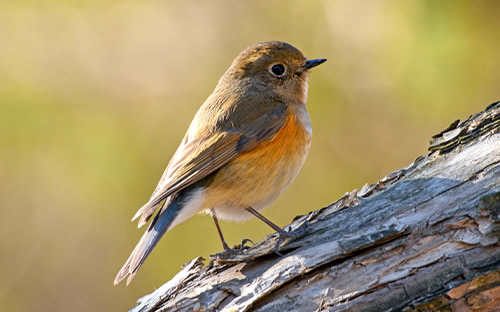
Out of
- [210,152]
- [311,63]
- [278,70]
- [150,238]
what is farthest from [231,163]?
[311,63]

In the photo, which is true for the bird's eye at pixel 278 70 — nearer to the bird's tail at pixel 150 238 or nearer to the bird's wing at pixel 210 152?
the bird's wing at pixel 210 152

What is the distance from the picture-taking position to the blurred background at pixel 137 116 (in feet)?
17.4

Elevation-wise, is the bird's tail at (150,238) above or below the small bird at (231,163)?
below

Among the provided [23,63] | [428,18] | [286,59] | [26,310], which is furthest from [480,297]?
[23,63]

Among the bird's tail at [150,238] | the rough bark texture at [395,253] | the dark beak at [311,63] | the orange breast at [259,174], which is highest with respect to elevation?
the dark beak at [311,63]

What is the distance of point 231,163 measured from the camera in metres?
A: 3.68

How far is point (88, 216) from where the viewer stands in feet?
17.7

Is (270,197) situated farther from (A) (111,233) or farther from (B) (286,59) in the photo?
(A) (111,233)

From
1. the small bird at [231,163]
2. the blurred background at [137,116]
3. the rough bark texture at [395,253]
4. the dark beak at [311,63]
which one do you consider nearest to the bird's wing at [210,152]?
the small bird at [231,163]

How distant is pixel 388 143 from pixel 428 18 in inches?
52.1

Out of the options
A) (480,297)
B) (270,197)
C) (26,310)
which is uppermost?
(26,310)

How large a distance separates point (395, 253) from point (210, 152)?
1.45 metres

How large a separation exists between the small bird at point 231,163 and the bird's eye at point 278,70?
0.24 meters

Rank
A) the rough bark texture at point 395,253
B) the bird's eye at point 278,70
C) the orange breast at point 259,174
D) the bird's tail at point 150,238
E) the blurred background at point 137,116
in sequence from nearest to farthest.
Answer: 1. the rough bark texture at point 395,253
2. the bird's tail at point 150,238
3. the orange breast at point 259,174
4. the bird's eye at point 278,70
5. the blurred background at point 137,116
